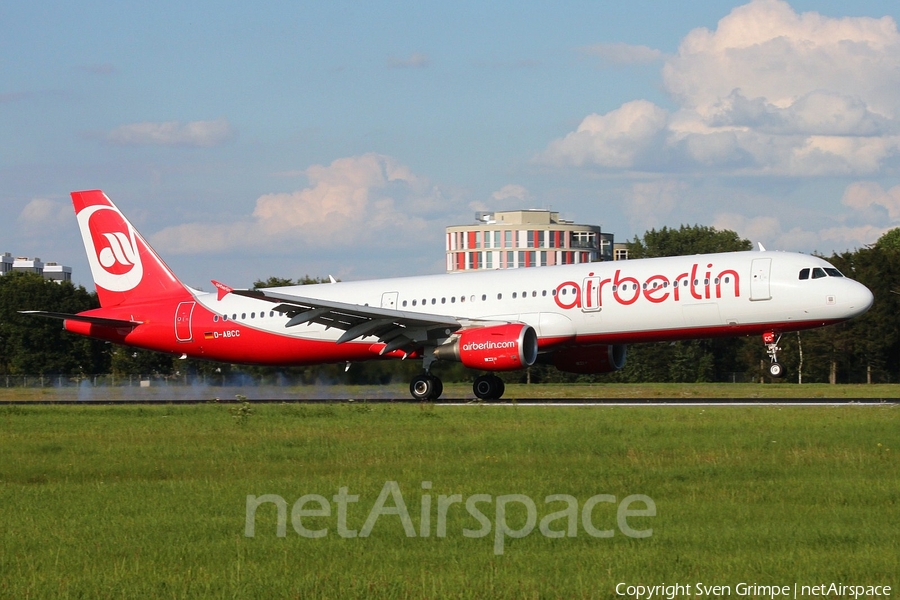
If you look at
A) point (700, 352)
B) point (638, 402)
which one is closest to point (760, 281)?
point (638, 402)

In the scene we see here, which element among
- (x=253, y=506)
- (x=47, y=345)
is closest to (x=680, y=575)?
(x=253, y=506)

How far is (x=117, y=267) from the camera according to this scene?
3900cm

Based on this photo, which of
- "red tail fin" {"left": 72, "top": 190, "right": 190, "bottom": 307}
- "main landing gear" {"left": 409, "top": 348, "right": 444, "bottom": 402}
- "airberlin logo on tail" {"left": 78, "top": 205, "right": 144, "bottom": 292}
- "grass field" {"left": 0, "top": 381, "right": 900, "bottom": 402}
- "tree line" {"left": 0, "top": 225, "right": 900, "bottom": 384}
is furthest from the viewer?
"tree line" {"left": 0, "top": 225, "right": 900, "bottom": 384}

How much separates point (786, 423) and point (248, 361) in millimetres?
20126

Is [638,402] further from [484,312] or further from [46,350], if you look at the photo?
[46,350]

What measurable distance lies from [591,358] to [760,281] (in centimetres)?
592

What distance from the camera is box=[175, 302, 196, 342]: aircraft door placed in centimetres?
3731

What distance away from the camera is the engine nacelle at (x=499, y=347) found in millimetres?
30359

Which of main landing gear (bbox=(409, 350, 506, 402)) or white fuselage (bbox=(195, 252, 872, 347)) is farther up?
white fuselage (bbox=(195, 252, 872, 347))

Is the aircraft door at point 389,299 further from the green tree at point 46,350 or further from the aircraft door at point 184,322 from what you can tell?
the green tree at point 46,350

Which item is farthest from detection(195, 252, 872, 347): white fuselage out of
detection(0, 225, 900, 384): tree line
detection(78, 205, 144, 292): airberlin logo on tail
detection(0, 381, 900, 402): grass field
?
detection(0, 225, 900, 384): tree line

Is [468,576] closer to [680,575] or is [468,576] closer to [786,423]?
[680,575]

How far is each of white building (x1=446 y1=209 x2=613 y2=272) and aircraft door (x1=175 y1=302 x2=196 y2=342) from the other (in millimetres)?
130135

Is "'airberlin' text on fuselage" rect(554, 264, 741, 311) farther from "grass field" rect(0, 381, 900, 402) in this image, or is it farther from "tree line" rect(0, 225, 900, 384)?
"tree line" rect(0, 225, 900, 384)
